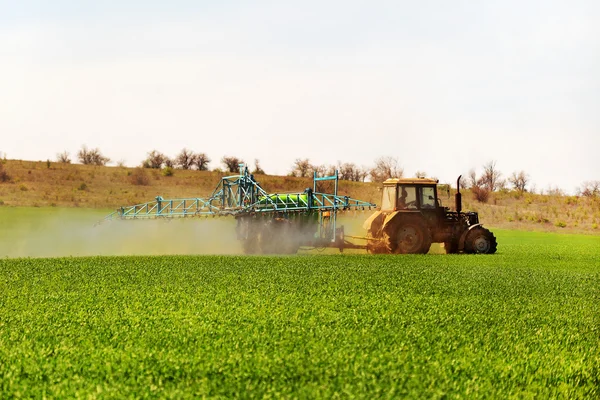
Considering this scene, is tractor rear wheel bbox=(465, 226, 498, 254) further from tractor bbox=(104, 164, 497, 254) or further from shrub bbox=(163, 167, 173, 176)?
shrub bbox=(163, 167, 173, 176)

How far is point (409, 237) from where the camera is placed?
68.0 ft

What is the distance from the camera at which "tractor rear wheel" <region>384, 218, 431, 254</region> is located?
67.6 ft

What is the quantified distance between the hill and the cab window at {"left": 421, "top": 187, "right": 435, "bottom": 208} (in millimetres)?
23117

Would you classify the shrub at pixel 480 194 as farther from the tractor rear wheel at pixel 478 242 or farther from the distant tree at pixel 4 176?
the distant tree at pixel 4 176

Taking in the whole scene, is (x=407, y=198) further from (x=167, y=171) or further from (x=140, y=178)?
(x=167, y=171)

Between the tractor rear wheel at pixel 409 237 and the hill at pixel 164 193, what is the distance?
2350 centimetres

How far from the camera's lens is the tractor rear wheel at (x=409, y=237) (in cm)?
2059

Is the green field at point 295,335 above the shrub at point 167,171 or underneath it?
underneath

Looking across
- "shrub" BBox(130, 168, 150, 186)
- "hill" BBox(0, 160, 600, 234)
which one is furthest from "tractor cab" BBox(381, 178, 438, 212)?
"shrub" BBox(130, 168, 150, 186)

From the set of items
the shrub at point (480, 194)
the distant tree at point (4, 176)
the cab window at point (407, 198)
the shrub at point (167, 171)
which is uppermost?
the shrub at point (167, 171)

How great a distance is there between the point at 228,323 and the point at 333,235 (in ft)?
41.0

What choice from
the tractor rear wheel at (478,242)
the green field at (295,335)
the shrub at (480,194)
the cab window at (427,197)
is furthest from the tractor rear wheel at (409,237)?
the shrub at (480,194)

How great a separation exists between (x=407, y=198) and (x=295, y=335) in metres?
12.9

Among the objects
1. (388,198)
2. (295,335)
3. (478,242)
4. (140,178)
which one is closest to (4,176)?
(140,178)
